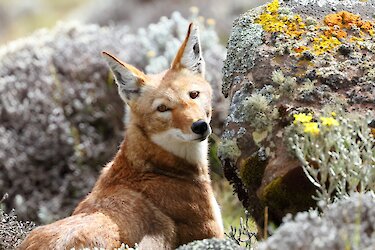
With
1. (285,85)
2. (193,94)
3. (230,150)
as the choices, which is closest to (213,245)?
(230,150)

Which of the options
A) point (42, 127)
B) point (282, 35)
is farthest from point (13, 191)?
point (282, 35)

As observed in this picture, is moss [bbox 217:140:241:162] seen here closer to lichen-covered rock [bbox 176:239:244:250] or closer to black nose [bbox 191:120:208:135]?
black nose [bbox 191:120:208:135]

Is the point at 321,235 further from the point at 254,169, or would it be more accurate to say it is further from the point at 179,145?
the point at 179,145

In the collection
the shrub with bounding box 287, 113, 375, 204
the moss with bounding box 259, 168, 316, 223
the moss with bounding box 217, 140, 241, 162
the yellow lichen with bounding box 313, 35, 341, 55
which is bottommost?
the moss with bounding box 259, 168, 316, 223

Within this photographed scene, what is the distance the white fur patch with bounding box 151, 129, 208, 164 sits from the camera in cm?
596

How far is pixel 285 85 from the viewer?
18.5 ft

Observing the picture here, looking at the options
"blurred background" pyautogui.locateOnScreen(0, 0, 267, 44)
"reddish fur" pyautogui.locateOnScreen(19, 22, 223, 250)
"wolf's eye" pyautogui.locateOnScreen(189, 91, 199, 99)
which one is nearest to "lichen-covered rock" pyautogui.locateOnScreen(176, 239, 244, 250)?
"reddish fur" pyautogui.locateOnScreen(19, 22, 223, 250)

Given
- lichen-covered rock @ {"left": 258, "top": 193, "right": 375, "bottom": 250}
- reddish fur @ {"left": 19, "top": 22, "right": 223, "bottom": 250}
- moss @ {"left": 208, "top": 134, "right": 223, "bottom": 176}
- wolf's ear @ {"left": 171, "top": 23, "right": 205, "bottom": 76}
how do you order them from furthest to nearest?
moss @ {"left": 208, "top": 134, "right": 223, "bottom": 176}, wolf's ear @ {"left": 171, "top": 23, "right": 205, "bottom": 76}, reddish fur @ {"left": 19, "top": 22, "right": 223, "bottom": 250}, lichen-covered rock @ {"left": 258, "top": 193, "right": 375, "bottom": 250}

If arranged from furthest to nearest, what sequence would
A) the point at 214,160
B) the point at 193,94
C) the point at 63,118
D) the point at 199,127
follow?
the point at 63,118
the point at 214,160
the point at 193,94
the point at 199,127

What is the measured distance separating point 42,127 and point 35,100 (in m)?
0.41

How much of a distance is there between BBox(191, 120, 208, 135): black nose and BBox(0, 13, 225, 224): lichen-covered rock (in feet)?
18.3

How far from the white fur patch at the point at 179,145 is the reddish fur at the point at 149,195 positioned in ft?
0.12

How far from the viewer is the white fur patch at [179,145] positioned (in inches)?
235

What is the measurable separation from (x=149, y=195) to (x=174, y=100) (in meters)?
0.73
